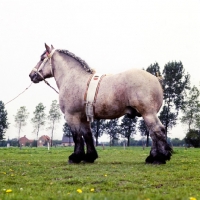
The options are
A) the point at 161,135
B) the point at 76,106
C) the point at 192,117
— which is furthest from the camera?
the point at 192,117

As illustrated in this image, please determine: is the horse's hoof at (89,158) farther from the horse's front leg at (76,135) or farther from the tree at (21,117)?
the tree at (21,117)

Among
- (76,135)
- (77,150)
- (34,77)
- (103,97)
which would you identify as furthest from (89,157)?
(34,77)

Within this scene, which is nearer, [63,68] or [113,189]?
[113,189]

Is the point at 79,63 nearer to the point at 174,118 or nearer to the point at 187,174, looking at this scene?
the point at 187,174

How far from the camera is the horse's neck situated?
11.5 m

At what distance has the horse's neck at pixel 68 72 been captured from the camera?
37.8ft

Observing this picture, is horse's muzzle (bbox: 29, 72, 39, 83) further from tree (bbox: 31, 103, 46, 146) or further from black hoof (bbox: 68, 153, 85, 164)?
tree (bbox: 31, 103, 46, 146)

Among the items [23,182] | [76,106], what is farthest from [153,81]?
[23,182]

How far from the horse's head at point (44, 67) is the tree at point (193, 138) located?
145ft

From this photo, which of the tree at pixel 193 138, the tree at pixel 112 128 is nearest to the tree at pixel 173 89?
the tree at pixel 193 138

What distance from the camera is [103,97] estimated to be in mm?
10555

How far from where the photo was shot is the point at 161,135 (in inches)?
392

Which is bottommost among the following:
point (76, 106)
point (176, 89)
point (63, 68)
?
point (76, 106)

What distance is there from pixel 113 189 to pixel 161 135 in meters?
4.37
